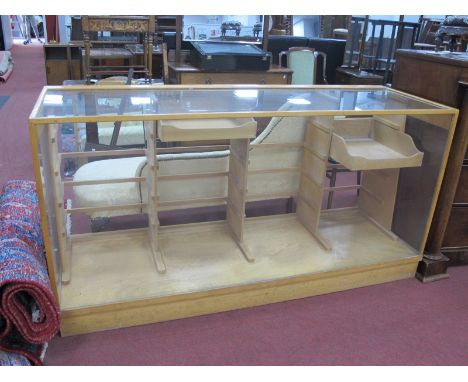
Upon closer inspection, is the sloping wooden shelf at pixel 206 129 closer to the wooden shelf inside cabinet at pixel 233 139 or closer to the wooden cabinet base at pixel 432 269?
the wooden shelf inside cabinet at pixel 233 139

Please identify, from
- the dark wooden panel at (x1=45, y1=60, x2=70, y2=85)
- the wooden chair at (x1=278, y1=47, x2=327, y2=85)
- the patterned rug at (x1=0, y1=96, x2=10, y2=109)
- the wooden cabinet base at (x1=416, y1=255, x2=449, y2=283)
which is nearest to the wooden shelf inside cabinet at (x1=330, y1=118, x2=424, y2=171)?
the wooden cabinet base at (x1=416, y1=255, x2=449, y2=283)

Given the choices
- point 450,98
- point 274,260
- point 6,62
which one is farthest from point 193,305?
point 6,62

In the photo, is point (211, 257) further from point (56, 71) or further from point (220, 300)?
point (56, 71)

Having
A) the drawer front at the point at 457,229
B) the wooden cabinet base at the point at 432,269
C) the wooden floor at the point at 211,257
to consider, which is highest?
the drawer front at the point at 457,229

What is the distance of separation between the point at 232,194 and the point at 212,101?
1.53 feet

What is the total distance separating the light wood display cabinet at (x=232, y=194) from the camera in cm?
161

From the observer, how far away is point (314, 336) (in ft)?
5.43

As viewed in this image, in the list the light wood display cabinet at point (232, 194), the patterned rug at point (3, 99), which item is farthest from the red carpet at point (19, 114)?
the light wood display cabinet at point (232, 194)

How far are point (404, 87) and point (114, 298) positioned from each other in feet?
5.26

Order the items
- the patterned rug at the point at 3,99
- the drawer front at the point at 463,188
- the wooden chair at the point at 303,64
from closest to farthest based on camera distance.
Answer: the drawer front at the point at 463,188 → the wooden chair at the point at 303,64 → the patterned rug at the point at 3,99

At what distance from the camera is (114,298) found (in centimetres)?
161

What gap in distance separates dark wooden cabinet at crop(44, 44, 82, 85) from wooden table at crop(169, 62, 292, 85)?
3.08 meters

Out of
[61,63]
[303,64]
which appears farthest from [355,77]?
[61,63]

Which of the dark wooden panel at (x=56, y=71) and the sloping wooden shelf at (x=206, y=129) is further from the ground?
the sloping wooden shelf at (x=206, y=129)
